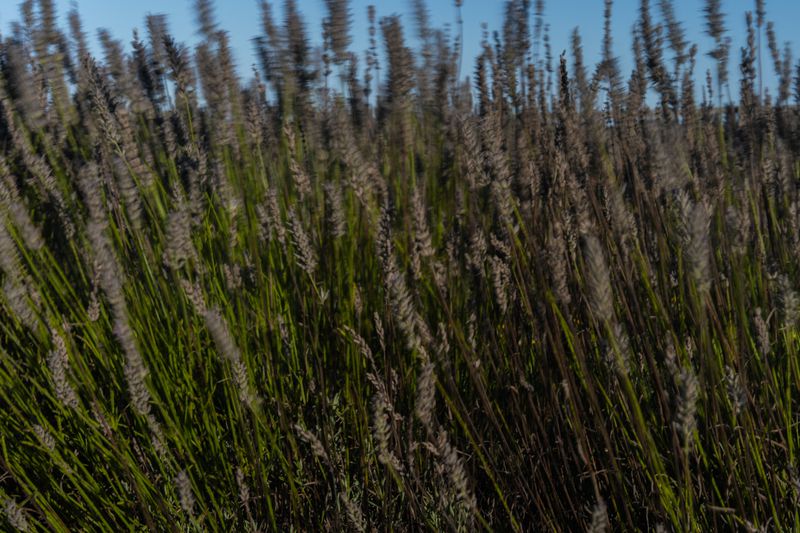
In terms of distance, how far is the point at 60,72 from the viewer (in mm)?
2834

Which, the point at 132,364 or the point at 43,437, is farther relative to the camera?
the point at 43,437

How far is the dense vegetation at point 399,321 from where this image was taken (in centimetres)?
145

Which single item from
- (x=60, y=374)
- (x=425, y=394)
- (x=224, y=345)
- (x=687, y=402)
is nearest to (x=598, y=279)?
(x=687, y=402)

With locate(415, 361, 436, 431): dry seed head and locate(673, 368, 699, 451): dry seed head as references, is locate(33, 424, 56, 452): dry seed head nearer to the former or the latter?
locate(415, 361, 436, 431): dry seed head

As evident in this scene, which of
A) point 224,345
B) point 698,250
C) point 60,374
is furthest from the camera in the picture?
point 60,374

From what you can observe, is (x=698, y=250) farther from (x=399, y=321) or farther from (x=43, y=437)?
(x=43, y=437)

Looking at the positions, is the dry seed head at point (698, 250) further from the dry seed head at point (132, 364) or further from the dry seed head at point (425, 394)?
the dry seed head at point (132, 364)

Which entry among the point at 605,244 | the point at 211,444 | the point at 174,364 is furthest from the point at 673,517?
the point at 174,364

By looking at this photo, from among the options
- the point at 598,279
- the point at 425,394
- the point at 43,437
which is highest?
the point at 598,279

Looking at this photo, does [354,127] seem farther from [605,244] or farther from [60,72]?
[60,72]

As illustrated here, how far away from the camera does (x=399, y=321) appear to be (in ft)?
4.25

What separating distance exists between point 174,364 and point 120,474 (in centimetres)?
31

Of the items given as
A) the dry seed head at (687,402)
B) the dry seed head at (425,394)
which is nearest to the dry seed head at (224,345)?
the dry seed head at (425,394)

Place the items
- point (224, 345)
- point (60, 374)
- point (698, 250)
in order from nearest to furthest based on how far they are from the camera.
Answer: point (698, 250) → point (224, 345) → point (60, 374)
